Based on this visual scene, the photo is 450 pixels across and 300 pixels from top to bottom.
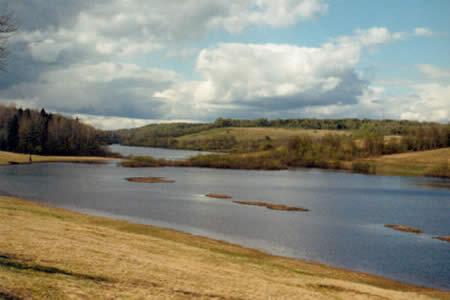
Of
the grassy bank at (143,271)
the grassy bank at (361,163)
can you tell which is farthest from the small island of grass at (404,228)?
the grassy bank at (361,163)

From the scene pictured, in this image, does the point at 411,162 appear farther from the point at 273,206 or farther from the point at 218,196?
the point at 273,206

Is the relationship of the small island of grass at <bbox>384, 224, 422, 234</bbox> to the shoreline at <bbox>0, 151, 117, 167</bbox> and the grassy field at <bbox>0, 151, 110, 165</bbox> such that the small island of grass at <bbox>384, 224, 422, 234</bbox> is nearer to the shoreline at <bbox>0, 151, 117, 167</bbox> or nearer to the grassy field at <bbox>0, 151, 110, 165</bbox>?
the shoreline at <bbox>0, 151, 117, 167</bbox>

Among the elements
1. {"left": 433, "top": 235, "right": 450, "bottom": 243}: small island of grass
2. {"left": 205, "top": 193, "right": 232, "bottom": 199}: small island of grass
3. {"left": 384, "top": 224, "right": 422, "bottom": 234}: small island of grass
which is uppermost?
{"left": 205, "top": 193, "right": 232, "bottom": 199}: small island of grass

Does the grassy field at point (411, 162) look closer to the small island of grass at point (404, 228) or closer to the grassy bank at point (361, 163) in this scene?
the grassy bank at point (361, 163)

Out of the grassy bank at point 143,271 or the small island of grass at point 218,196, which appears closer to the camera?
the grassy bank at point 143,271

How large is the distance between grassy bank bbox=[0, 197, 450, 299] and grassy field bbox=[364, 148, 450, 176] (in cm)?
14077

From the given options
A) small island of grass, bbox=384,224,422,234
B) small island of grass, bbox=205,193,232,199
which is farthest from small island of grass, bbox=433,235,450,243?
small island of grass, bbox=205,193,232,199

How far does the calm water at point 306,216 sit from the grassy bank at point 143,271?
615 cm

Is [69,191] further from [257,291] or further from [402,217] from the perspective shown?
[257,291]

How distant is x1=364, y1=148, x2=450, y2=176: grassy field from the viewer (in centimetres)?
16375

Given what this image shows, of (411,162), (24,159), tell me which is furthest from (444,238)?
(24,159)

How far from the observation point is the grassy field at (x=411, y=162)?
537 ft

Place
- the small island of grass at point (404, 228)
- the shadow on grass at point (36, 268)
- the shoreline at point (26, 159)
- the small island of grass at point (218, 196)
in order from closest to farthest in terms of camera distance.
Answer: the shadow on grass at point (36, 268), the small island of grass at point (404, 228), the small island of grass at point (218, 196), the shoreline at point (26, 159)

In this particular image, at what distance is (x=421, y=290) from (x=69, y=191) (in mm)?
66567
